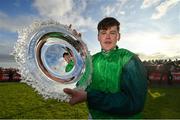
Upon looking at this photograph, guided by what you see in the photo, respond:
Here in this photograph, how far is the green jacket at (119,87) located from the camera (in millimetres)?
2631

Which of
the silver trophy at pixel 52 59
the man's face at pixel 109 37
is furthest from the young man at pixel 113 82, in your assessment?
the silver trophy at pixel 52 59

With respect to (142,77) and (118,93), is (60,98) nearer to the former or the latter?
(118,93)

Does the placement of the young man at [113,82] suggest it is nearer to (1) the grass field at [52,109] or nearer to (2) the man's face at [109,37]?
(2) the man's face at [109,37]

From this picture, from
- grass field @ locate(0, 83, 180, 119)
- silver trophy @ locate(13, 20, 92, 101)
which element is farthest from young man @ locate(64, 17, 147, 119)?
grass field @ locate(0, 83, 180, 119)

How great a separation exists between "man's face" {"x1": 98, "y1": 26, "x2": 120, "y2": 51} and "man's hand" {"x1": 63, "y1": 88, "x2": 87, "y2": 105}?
59 centimetres

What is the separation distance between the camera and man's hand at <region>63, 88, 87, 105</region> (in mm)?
2500

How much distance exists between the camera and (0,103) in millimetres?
12625

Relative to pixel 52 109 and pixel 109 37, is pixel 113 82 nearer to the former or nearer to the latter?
pixel 109 37

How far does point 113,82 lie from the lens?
286cm

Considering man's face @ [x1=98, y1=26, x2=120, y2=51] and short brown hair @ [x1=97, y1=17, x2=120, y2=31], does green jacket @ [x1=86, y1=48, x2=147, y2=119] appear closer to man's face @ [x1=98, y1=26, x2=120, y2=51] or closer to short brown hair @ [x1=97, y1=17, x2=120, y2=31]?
man's face @ [x1=98, y1=26, x2=120, y2=51]

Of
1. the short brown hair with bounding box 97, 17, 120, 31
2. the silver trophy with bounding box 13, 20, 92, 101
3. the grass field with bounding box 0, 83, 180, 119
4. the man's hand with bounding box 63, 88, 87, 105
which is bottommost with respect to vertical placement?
the grass field with bounding box 0, 83, 180, 119

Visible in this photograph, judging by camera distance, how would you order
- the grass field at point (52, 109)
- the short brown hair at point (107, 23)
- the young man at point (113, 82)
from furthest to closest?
the grass field at point (52, 109)
the short brown hair at point (107, 23)
the young man at point (113, 82)

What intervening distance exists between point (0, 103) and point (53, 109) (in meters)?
2.45

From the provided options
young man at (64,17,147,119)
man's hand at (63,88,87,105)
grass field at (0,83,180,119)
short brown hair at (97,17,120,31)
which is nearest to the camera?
man's hand at (63,88,87,105)
